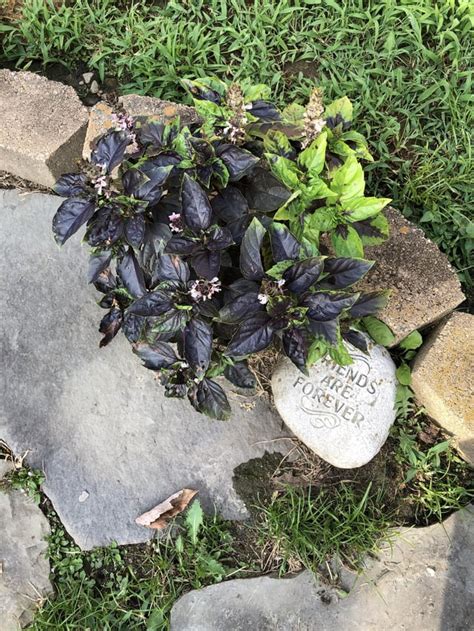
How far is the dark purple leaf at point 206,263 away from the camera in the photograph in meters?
1.95

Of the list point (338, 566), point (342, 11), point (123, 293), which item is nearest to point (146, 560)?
point (338, 566)

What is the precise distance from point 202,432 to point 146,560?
1.86 feet

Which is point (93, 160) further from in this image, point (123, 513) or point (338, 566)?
point (338, 566)

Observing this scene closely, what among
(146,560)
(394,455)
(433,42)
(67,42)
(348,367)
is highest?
(433,42)

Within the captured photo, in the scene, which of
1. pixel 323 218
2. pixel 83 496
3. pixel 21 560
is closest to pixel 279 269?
pixel 323 218

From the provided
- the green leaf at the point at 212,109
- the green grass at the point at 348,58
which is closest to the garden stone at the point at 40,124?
the green grass at the point at 348,58

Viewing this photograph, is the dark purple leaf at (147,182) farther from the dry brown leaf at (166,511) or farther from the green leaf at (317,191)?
the dry brown leaf at (166,511)

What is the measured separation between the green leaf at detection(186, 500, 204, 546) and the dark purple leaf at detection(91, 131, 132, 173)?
55.1 inches

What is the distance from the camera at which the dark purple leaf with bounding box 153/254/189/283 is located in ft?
6.50

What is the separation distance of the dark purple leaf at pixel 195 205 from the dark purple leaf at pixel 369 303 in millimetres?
642

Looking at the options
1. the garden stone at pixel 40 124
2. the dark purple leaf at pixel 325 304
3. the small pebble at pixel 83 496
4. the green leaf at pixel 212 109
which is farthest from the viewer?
the garden stone at pixel 40 124

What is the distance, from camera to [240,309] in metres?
1.96

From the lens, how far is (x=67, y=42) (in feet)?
10.0

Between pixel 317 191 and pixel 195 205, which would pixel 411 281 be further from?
pixel 195 205
